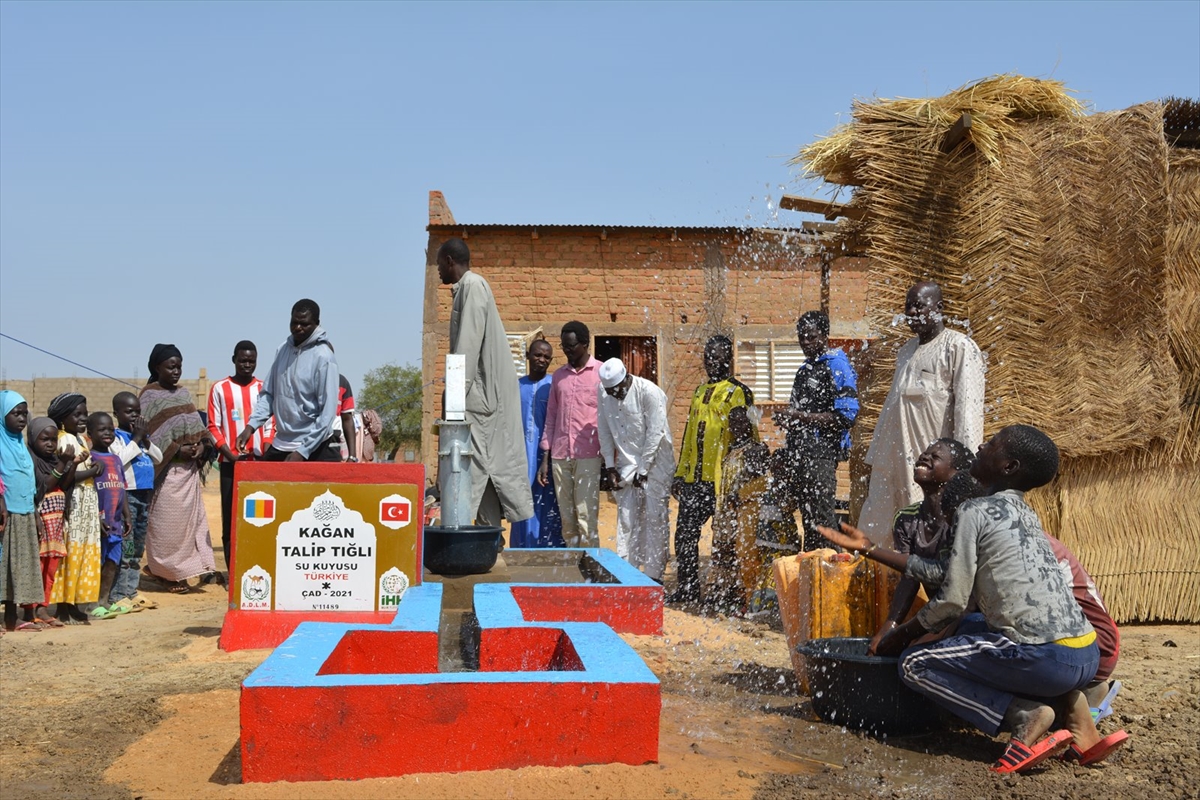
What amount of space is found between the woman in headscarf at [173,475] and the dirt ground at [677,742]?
2608 millimetres

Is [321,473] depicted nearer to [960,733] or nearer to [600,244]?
[960,733]

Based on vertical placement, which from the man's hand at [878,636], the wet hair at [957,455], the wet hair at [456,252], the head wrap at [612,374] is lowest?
the man's hand at [878,636]

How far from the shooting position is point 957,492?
4.72 meters

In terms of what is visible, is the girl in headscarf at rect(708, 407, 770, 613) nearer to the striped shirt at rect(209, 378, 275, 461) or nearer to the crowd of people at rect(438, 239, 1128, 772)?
the crowd of people at rect(438, 239, 1128, 772)

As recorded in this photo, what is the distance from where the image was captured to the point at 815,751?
4211 millimetres

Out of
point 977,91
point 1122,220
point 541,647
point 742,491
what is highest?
point 977,91

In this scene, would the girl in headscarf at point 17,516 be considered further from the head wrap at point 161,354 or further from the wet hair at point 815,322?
the wet hair at point 815,322

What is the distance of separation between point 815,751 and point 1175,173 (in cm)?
478

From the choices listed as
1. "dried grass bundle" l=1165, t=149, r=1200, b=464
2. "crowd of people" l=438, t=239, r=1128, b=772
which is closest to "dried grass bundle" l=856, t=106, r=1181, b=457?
"dried grass bundle" l=1165, t=149, r=1200, b=464

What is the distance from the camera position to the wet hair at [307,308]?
6934 mm

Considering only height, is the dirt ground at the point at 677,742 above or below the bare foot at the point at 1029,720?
below

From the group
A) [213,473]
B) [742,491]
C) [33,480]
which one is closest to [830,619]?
[742,491]

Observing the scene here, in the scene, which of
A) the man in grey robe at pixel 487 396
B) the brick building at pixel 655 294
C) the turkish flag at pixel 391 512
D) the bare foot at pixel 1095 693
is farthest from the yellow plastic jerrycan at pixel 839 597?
the brick building at pixel 655 294

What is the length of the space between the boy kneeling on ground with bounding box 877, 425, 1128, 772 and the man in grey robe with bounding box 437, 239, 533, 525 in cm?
333
